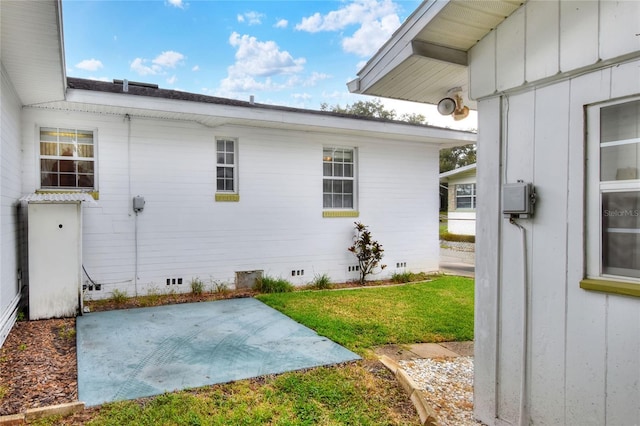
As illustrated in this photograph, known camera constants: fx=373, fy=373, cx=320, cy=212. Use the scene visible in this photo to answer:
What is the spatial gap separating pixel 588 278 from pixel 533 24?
1731mm

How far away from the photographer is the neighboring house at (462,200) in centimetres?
1920

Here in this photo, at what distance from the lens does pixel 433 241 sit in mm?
10438

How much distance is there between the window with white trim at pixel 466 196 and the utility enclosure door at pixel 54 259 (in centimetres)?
1782

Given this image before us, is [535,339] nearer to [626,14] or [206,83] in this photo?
[626,14]

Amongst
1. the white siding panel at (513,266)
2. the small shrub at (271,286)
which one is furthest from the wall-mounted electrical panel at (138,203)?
the white siding panel at (513,266)

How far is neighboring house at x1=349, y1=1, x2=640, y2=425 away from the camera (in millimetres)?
2160

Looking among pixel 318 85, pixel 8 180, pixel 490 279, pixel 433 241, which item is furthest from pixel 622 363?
pixel 318 85

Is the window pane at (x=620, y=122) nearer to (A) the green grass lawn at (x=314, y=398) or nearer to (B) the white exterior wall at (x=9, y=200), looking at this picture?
(A) the green grass lawn at (x=314, y=398)

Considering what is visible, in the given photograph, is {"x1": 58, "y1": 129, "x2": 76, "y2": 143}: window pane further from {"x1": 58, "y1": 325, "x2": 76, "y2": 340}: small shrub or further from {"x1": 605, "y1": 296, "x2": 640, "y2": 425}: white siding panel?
{"x1": 605, "y1": 296, "x2": 640, "y2": 425}: white siding panel

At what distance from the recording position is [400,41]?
3160 mm

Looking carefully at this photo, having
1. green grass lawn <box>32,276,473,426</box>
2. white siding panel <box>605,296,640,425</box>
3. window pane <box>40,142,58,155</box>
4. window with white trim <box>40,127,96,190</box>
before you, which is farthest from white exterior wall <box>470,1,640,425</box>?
window pane <box>40,142,58,155</box>

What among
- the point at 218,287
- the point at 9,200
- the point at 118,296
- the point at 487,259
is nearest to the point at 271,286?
the point at 218,287

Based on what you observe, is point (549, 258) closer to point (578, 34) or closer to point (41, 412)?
point (578, 34)

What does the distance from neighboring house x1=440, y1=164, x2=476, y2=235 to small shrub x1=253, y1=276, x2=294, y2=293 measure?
13.3m
